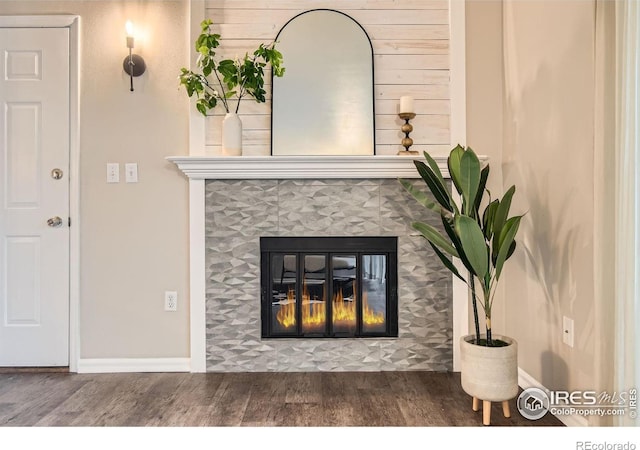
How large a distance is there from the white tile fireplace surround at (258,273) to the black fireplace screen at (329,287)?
2.1 inches

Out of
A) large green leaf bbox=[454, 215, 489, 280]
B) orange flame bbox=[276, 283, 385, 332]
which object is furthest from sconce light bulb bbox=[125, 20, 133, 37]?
large green leaf bbox=[454, 215, 489, 280]

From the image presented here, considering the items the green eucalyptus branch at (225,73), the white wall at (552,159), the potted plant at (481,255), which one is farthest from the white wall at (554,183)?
the green eucalyptus branch at (225,73)

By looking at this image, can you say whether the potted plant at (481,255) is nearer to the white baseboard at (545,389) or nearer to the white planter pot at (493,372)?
the white planter pot at (493,372)

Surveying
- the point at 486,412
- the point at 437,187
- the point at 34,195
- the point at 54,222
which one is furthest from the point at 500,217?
the point at 34,195

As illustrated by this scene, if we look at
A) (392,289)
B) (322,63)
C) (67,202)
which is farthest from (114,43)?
(392,289)

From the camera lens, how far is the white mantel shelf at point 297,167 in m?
2.49

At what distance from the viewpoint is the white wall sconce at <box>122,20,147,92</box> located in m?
2.57

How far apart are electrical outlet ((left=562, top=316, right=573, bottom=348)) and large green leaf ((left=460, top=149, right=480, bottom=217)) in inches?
24.2

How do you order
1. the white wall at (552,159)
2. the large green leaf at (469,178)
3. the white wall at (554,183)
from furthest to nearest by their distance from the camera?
the large green leaf at (469,178), the white wall at (554,183), the white wall at (552,159)

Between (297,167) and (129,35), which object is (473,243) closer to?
(297,167)

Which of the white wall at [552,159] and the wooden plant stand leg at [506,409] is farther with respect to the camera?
the wooden plant stand leg at [506,409]

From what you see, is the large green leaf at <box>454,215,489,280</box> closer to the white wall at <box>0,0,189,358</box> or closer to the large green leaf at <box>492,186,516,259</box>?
the large green leaf at <box>492,186,516,259</box>

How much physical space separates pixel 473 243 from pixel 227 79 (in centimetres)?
157

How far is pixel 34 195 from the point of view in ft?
8.72
